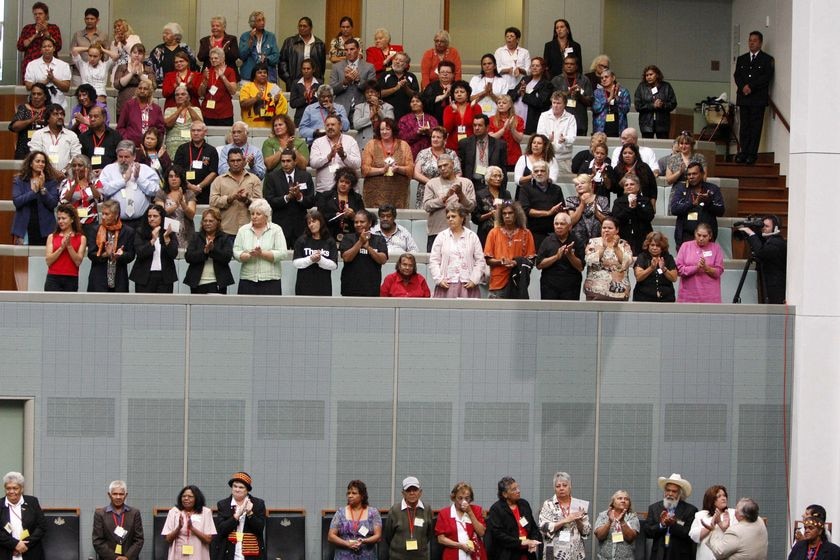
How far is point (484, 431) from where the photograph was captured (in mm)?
14758

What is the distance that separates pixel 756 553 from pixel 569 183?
538 cm

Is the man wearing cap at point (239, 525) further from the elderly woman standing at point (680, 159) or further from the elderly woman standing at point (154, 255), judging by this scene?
the elderly woman standing at point (680, 159)

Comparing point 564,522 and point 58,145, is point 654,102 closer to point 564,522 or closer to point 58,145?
point 564,522

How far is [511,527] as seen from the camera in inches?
546

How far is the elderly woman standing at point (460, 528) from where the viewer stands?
45.4 feet

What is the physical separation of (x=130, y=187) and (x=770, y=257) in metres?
6.47

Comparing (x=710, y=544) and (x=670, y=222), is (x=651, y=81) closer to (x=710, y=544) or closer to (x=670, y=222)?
(x=670, y=222)

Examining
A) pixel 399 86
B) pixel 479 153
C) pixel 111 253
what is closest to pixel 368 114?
pixel 399 86

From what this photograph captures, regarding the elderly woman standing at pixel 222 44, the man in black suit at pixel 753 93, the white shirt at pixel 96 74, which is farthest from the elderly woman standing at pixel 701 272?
the white shirt at pixel 96 74

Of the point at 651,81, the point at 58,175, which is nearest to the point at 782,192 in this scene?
the point at 651,81

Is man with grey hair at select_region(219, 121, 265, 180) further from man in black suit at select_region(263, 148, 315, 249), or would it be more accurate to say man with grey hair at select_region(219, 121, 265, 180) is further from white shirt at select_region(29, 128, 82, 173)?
white shirt at select_region(29, 128, 82, 173)

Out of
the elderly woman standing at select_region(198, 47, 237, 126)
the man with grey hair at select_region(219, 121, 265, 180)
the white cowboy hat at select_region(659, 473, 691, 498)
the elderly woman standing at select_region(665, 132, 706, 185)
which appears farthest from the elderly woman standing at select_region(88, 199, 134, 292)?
the elderly woman standing at select_region(665, 132, 706, 185)

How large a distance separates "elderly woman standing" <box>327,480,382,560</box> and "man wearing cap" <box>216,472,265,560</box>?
65 cm

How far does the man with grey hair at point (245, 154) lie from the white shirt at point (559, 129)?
331cm
